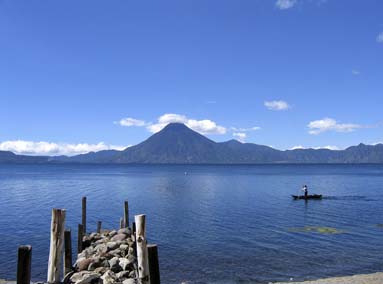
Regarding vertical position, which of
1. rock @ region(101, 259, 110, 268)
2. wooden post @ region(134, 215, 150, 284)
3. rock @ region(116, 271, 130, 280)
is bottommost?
rock @ region(116, 271, 130, 280)

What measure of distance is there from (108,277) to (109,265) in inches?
97.6

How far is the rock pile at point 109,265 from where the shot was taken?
1828 cm

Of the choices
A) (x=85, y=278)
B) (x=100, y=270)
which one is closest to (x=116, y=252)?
(x=100, y=270)

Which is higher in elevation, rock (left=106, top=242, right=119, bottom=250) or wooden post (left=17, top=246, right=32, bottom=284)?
wooden post (left=17, top=246, right=32, bottom=284)

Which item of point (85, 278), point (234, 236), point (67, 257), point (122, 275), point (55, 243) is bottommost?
point (234, 236)

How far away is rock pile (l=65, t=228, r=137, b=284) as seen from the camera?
1828cm

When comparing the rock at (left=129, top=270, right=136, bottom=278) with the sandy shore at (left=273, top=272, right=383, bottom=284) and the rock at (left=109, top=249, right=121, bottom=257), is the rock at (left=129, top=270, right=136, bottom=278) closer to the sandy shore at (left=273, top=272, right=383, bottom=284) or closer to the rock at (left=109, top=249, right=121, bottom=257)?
the rock at (left=109, top=249, right=121, bottom=257)

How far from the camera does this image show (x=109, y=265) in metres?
20.9

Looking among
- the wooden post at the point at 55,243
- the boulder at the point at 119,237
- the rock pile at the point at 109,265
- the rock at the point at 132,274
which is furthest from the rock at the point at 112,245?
the wooden post at the point at 55,243

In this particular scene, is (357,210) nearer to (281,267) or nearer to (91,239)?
(281,267)

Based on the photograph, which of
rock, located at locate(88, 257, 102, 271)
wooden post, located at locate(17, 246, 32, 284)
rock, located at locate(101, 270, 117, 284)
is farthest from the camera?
rock, located at locate(88, 257, 102, 271)

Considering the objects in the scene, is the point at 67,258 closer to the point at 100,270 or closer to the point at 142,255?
the point at 100,270

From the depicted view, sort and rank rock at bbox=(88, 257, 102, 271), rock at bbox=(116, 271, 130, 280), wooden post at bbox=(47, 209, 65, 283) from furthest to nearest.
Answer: rock at bbox=(88, 257, 102, 271) → rock at bbox=(116, 271, 130, 280) → wooden post at bbox=(47, 209, 65, 283)

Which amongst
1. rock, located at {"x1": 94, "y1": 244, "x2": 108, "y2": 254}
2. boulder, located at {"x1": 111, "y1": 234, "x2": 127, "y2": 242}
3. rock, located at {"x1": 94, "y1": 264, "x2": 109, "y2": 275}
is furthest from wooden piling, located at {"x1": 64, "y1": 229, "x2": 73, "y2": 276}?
boulder, located at {"x1": 111, "y1": 234, "x2": 127, "y2": 242}
